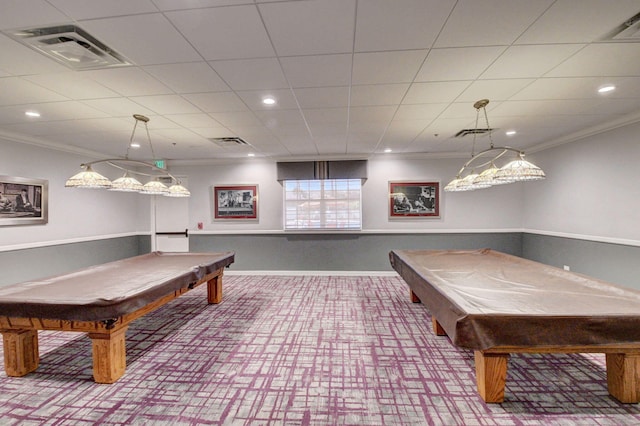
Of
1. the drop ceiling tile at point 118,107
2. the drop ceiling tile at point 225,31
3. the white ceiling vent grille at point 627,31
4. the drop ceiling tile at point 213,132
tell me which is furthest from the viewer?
the drop ceiling tile at point 213,132

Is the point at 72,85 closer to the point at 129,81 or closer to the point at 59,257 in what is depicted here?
the point at 129,81

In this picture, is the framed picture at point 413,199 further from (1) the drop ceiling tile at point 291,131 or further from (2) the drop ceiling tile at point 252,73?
(2) the drop ceiling tile at point 252,73

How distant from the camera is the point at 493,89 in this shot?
109 inches

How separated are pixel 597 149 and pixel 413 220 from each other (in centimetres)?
312

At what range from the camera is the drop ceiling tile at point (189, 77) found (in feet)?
7.49

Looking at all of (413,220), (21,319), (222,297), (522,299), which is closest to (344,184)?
(413,220)

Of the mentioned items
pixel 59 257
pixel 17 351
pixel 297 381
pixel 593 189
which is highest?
pixel 593 189

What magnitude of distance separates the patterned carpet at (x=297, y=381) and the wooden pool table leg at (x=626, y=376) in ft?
0.21

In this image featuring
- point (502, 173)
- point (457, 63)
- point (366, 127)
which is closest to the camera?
point (457, 63)

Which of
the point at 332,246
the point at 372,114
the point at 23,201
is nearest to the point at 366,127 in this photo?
the point at 372,114

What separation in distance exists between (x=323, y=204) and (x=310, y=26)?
4514 mm

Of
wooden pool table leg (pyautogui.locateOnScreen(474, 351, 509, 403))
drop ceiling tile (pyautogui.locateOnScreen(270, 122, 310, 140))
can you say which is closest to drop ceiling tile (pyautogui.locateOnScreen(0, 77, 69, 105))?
drop ceiling tile (pyautogui.locateOnScreen(270, 122, 310, 140))

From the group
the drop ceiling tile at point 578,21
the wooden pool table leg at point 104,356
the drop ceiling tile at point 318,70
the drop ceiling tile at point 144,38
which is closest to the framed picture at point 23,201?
the wooden pool table leg at point 104,356

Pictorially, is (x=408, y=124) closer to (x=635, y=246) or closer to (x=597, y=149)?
(x=597, y=149)
